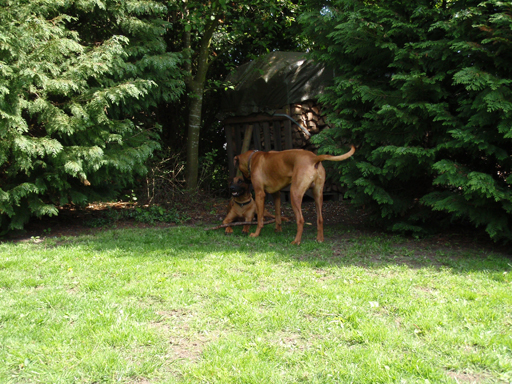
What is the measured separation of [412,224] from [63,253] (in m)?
5.40

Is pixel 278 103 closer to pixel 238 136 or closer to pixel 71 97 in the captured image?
pixel 238 136

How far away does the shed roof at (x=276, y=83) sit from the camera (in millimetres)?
9172

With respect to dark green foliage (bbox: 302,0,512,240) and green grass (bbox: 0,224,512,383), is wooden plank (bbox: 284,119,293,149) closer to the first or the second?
dark green foliage (bbox: 302,0,512,240)

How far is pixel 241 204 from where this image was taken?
22.4 feet

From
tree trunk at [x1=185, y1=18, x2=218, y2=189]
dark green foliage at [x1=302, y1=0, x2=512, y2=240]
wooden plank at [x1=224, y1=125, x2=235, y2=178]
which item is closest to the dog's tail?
dark green foliage at [x1=302, y1=0, x2=512, y2=240]

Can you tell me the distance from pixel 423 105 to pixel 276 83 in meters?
4.60

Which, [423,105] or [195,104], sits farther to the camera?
[195,104]

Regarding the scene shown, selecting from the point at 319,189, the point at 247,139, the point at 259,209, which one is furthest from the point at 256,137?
the point at 319,189

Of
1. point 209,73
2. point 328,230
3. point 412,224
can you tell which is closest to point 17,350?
point 328,230

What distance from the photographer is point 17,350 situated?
2691 millimetres

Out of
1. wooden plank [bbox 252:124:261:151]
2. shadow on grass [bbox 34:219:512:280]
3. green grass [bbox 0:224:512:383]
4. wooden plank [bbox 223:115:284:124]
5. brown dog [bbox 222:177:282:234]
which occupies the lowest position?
shadow on grass [bbox 34:219:512:280]

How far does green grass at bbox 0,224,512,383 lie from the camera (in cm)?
247

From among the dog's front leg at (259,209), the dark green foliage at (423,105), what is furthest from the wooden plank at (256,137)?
the dog's front leg at (259,209)

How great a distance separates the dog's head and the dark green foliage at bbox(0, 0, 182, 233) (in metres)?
1.83
